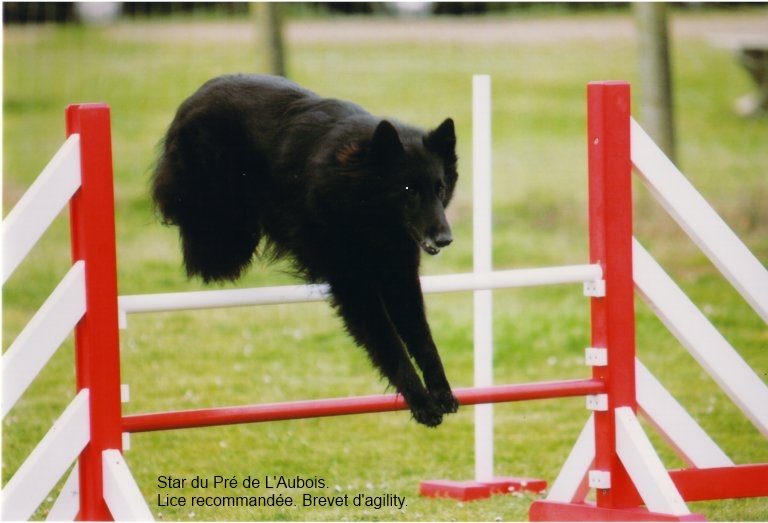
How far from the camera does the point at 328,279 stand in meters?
3.83

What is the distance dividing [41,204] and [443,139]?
1.23 m

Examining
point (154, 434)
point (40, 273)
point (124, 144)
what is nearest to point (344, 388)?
point (154, 434)

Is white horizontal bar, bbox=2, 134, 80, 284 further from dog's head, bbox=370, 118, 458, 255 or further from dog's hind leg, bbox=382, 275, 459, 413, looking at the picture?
dog's hind leg, bbox=382, 275, 459, 413

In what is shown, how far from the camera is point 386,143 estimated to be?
3676mm

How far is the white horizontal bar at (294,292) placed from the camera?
371 centimetres

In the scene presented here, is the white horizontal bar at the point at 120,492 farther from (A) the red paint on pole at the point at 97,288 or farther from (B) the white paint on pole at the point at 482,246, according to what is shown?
(B) the white paint on pole at the point at 482,246

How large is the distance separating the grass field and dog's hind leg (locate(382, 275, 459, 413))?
41 cm

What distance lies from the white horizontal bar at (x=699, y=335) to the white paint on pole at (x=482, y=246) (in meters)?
0.79

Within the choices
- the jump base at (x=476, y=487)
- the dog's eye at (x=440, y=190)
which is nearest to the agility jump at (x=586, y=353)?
the dog's eye at (x=440, y=190)

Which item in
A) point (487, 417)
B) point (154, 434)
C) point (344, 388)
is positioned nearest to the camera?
point (487, 417)

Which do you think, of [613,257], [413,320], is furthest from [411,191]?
[613,257]

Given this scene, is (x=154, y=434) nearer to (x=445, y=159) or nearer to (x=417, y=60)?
(x=445, y=159)

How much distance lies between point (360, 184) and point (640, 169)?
1.11 meters

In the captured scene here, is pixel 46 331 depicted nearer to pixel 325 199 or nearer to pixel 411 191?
pixel 325 199
